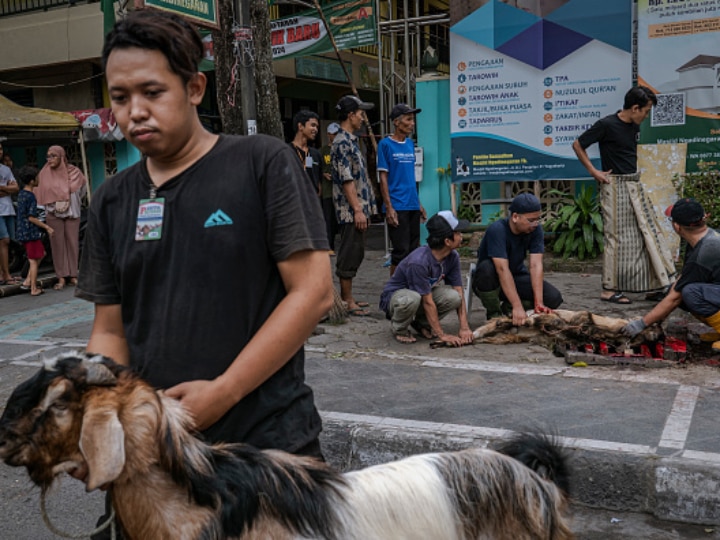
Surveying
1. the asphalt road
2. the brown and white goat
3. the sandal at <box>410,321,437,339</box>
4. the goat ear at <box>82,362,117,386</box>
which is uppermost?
the goat ear at <box>82,362,117,386</box>

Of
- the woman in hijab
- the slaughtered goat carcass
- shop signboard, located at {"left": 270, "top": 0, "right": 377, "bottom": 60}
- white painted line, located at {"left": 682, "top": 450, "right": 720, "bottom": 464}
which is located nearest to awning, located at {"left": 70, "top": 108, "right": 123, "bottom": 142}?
the woman in hijab

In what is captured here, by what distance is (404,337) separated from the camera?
6.61 meters

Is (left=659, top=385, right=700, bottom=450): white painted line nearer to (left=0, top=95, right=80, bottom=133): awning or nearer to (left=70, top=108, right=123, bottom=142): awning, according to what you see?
(left=0, top=95, right=80, bottom=133): awning

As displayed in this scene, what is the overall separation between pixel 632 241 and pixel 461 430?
4213mm

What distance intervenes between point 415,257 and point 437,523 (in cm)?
470

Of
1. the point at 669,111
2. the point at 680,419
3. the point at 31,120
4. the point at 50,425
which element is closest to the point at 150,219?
the point at 50,425

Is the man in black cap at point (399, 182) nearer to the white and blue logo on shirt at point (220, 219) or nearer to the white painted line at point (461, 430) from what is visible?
the white painted line at point (461, 430)

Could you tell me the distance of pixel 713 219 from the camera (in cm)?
899

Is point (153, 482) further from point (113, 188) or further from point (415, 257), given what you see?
point (415, 257)

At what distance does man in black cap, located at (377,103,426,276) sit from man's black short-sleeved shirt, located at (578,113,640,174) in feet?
5.99

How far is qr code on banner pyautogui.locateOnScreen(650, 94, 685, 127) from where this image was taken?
362 inches

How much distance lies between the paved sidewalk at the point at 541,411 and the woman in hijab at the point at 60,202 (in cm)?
561

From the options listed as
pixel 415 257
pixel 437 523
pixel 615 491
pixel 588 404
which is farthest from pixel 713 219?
pixel 437 523

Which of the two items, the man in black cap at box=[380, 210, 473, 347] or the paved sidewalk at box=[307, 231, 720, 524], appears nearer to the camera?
the paved sidewalk at box=[307, 231, 720, 524]
